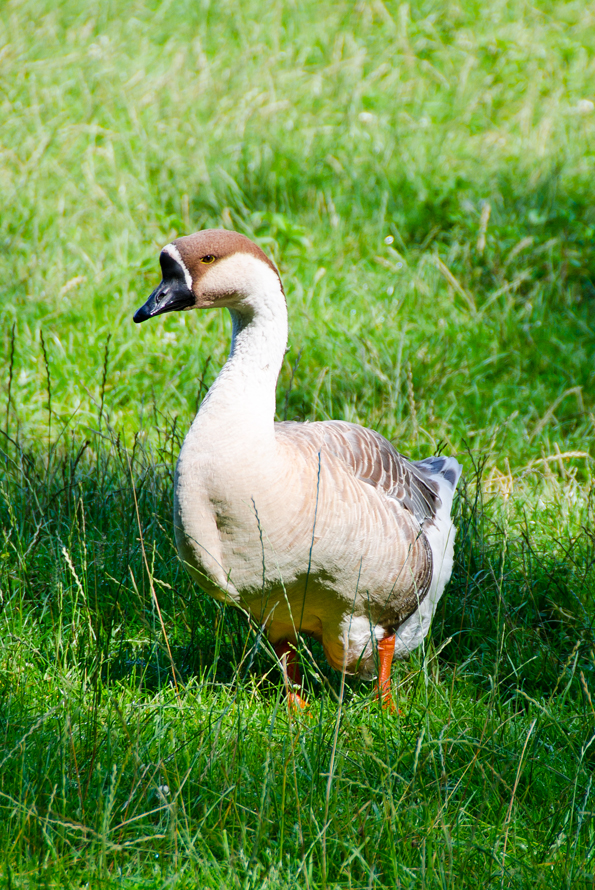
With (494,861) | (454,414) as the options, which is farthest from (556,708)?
(454,414)

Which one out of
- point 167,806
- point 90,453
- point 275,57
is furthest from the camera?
point 275,57

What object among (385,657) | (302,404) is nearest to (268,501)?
(385,657)

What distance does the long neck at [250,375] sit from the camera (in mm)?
2762

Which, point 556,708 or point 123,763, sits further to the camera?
point 556,708

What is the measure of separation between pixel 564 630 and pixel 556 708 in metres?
0.53

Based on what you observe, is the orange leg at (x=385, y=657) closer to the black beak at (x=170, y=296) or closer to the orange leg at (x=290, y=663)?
the orange leg at (x=290, y=663)

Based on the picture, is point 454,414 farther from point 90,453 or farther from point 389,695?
point 389,695

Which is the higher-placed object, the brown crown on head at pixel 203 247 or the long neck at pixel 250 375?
the brown crown on head at pixel 203 247

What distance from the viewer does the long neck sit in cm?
276

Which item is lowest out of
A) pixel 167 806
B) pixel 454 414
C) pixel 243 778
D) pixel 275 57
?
pixel 454 414

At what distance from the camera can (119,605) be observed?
11.6ft

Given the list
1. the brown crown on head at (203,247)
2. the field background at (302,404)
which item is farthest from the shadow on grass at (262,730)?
the brown crown on head at (203,247)

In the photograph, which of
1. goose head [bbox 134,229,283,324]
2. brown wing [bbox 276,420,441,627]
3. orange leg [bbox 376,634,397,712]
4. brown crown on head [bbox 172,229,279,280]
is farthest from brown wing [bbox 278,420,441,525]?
brown crown on head [bbox 172,229,279,280]

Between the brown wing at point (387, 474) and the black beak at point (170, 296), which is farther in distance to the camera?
the brown wing at point (387, 474)
